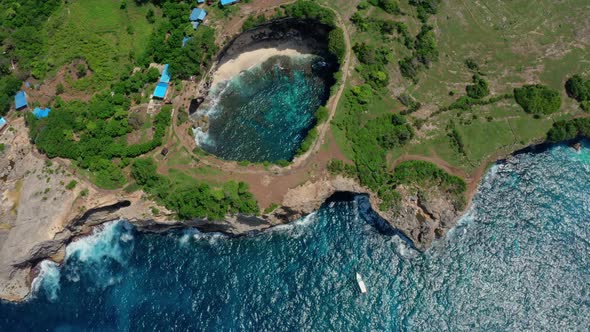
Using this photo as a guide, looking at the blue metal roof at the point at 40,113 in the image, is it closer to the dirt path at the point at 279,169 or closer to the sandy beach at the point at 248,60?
the dirt path at the point at 279,169

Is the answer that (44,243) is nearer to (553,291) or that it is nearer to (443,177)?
(443,177)

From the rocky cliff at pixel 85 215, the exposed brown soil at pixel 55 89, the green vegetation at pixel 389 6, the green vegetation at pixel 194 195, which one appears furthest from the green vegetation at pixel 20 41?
the green vegetation at pixel 389 6

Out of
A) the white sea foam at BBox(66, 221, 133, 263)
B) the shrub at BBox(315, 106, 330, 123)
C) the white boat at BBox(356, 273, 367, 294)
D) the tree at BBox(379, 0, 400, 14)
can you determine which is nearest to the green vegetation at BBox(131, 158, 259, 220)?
the white sea foam at BBox(66, 221, 133, 263)

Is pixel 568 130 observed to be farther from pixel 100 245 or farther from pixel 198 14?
pixel 100 245

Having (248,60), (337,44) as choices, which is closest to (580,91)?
(337,44)

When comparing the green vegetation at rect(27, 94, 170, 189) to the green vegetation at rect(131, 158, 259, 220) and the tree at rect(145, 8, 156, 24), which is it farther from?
the tree at rect(145, 8, 156, 24)

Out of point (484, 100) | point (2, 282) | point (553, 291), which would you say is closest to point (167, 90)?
point (2, 282)
